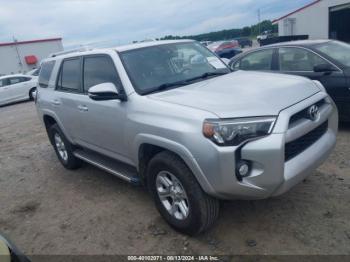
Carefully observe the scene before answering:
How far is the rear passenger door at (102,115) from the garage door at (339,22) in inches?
911

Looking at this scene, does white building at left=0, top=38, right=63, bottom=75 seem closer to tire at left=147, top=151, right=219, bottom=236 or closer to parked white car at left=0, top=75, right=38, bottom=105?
parked white car at left=0, top=75, right=38, bottom=105

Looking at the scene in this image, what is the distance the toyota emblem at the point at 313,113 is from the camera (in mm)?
3289

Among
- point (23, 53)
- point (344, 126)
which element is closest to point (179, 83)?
point (344, 126)

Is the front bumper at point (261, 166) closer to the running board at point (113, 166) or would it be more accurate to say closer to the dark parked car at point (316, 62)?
the running board at point (113, 166)

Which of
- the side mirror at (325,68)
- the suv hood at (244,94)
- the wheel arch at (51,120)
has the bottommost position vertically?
the wheel arch at (51,120)

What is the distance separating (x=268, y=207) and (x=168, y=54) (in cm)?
220

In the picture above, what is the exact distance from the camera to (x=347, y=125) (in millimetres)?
6242

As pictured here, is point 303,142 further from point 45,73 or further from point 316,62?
point 45,73

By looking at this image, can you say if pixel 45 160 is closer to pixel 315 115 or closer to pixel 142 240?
pixel 142 240

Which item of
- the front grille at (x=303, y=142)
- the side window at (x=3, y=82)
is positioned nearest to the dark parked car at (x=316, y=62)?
the front grille at (x=303, y=142)

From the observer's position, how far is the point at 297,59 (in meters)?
6.41

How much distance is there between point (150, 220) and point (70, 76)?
8.31 ft

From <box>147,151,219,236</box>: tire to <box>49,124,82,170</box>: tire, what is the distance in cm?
248

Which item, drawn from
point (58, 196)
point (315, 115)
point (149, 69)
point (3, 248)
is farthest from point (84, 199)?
point (315, 115)
